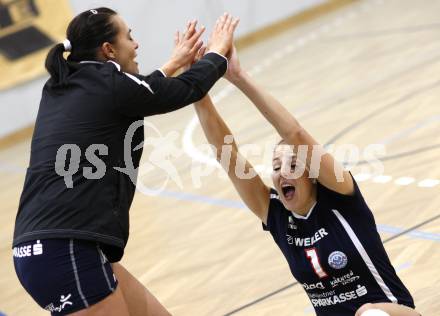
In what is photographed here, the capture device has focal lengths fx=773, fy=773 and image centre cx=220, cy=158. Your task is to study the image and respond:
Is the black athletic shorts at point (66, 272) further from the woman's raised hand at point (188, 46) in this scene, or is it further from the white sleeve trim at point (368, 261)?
the white sleeve trim at point (368, 261)

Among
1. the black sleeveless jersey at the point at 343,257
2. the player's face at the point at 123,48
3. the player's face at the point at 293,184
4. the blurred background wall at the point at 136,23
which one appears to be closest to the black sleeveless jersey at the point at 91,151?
the player's face at the point at 123,48

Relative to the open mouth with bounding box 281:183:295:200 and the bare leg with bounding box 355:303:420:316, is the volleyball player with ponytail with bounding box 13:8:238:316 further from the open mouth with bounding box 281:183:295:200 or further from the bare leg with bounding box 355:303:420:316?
the bare leg with bounding box 355:303:420:316

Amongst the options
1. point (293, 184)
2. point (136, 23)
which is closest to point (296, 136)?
point (293, 184)

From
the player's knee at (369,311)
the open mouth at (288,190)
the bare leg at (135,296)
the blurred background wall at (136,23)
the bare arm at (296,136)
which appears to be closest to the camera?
the player's knee at (369,311)

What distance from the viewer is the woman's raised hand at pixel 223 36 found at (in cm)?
294

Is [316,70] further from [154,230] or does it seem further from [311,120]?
[154,230]

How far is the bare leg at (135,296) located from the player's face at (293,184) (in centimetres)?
72

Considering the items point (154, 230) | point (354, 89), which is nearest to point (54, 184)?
point (154, 230)

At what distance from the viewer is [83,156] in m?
2.66

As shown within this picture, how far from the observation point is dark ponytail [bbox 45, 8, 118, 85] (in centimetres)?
279

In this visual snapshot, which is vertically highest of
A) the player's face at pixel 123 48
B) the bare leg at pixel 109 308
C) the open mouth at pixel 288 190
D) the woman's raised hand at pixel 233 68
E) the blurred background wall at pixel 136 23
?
the player's face at pixel 123 48

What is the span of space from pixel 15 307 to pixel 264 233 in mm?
1721

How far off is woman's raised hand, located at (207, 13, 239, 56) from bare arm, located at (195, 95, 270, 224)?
0.42 meters

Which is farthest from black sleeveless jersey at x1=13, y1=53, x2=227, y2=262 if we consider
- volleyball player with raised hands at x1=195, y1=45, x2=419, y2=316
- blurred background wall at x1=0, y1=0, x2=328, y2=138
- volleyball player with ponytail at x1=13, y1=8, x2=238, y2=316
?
blurred background wall at x1=0, y1=0, x2=328, y2=138
